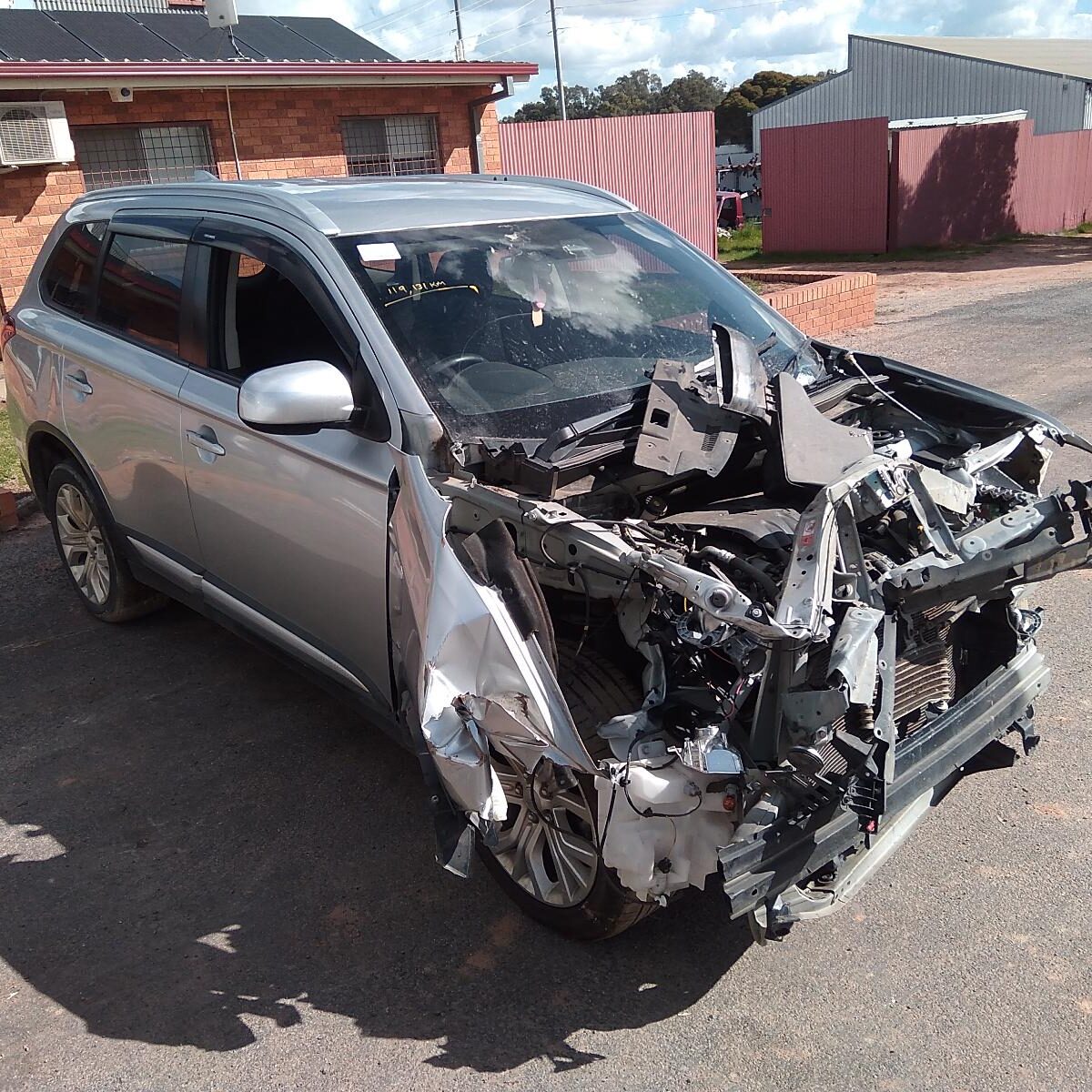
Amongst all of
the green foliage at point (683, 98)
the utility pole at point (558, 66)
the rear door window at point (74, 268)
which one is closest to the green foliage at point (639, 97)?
the green foliage at point (683, 98)

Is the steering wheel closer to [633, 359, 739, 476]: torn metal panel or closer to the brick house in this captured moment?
[633, 359, 739, 476]: torn metal panel

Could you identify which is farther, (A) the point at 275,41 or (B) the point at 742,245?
(B) the point at 742,245

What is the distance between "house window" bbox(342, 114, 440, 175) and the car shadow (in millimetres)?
9929

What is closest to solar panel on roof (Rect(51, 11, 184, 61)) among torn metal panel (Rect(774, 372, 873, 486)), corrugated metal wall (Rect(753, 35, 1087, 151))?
torn metal panel (Rect(774, 372, 873, 486))

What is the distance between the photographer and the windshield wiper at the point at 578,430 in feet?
10.3

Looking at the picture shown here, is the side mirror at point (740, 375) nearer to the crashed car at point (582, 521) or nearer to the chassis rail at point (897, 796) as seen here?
the crashed car at point (582, 521)

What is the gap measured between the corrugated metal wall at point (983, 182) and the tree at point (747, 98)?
135ft

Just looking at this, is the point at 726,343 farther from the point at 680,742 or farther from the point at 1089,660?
the point at 1089,660

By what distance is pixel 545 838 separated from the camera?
3084 mm

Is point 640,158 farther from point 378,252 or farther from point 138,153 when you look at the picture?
point 378,252

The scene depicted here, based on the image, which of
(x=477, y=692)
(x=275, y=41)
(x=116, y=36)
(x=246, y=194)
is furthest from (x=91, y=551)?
(x=275, y=41)

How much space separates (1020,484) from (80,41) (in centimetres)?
1162

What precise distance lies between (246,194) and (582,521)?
2.11 metres

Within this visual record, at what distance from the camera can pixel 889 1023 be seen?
2.80m
